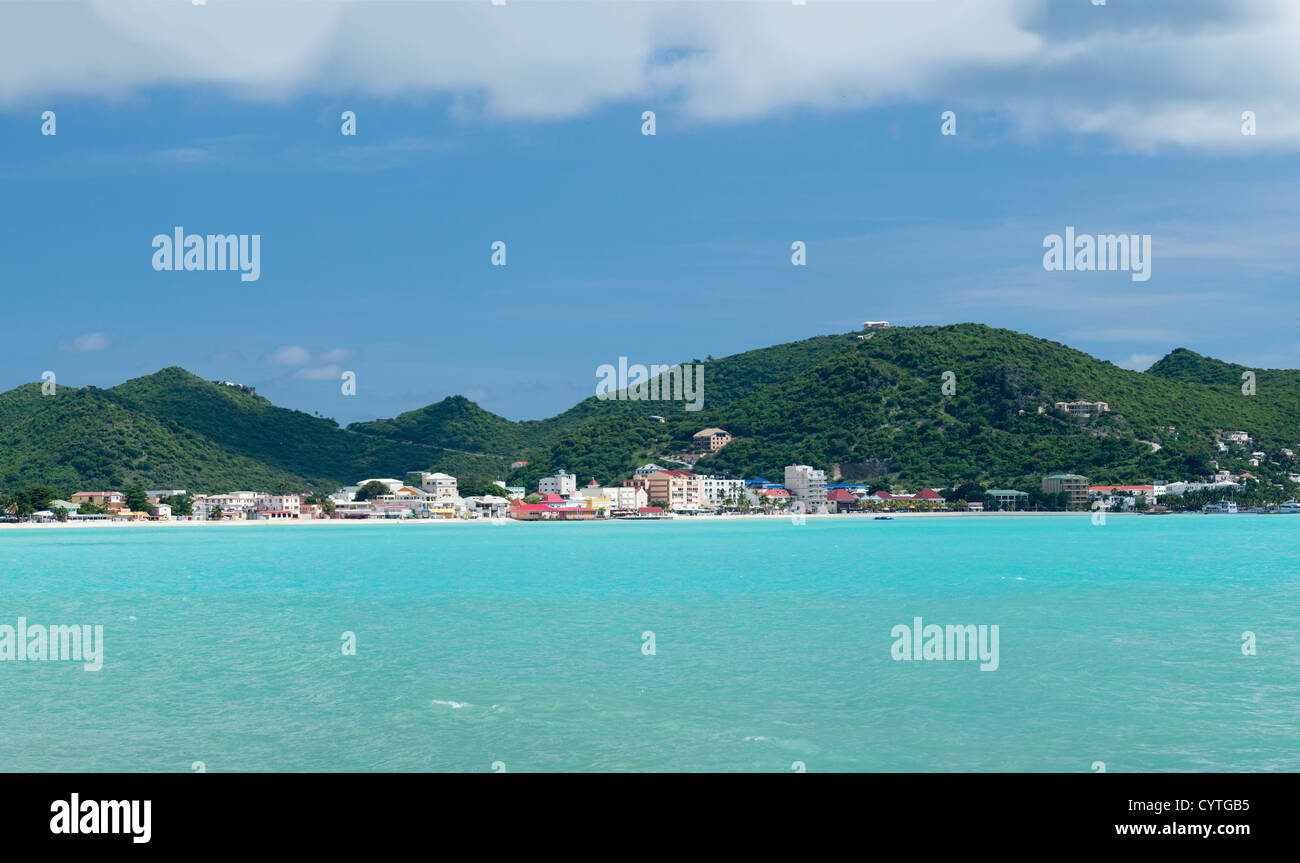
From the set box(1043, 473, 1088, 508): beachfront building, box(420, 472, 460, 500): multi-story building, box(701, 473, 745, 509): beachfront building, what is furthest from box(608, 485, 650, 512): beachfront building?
box(1043, 473, 1088, 508): beachfront building

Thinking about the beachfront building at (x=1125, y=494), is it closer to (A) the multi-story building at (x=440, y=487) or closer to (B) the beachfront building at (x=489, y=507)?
(B) the beachfront building at (x=489, y=507)

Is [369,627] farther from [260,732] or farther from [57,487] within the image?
[57,487]

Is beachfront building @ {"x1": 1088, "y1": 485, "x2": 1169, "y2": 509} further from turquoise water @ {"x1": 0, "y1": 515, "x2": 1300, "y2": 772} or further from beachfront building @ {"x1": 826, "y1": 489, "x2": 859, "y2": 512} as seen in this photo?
turquoise water @ {"x1": 0, "y1": 515, "x2": 1300, "y2": 772}

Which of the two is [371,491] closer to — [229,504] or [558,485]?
[229,504]
